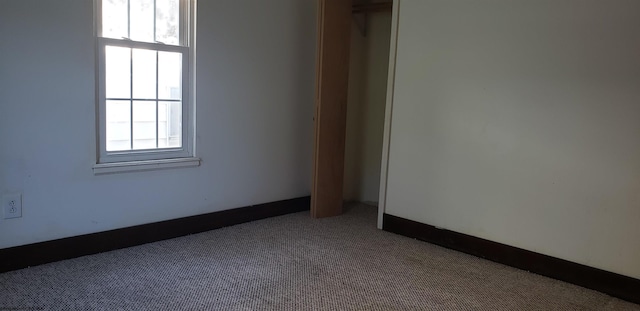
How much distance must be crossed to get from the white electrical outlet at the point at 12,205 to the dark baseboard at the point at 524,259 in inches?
103

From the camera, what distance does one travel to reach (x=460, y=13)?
343cm

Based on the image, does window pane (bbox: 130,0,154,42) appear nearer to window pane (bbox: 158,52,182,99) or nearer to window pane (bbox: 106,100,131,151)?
window pane (bbox: 158,52,182,99)

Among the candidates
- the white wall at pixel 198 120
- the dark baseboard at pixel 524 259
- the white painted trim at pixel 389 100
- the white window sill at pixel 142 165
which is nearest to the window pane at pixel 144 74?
the white wall at pixel 198 120

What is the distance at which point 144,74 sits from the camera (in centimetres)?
327

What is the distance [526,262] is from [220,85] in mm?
2571

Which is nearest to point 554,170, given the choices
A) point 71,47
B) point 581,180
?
point 581,180

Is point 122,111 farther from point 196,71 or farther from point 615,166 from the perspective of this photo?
point 615,166

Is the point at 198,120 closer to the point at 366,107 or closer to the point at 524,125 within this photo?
the point at 366,107

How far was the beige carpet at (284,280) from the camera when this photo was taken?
Answer: 2.53 m

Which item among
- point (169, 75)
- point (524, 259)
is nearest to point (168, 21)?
point (169, 75)

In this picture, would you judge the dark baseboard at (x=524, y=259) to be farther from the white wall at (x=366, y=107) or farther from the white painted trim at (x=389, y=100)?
the white wall at (x=366, y=107)

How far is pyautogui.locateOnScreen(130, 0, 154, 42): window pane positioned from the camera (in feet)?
10.4

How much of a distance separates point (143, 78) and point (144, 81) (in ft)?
0.07

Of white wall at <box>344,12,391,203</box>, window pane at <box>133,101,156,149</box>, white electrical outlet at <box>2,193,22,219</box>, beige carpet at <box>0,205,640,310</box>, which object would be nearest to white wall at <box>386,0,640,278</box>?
beige carpet at <box>0,205,640,310</box>
